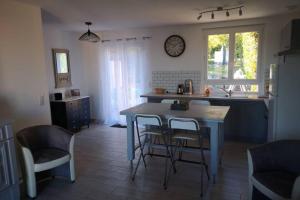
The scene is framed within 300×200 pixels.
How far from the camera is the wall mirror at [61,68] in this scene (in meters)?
5.17

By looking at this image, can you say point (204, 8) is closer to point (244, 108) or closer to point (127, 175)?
point (244, 108)

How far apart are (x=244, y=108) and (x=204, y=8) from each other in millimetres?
1992

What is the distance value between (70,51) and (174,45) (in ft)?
8.48

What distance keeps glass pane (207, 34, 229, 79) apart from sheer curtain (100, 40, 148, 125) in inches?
58.7

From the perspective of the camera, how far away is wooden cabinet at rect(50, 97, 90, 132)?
4904 millimetres

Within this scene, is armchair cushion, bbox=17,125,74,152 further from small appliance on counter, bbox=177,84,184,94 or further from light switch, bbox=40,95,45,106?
small appliance on counter, bbox=177,84,184,94

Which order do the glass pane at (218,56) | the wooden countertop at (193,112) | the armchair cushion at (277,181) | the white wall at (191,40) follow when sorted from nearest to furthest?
the armchair cushion at (277,181)
the wooden countertop at (193,112)
the white wall at (191,40)
the glass pane at (218,56)

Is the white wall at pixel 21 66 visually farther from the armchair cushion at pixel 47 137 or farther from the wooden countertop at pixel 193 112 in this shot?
the wooden countertop at pixel 193 112

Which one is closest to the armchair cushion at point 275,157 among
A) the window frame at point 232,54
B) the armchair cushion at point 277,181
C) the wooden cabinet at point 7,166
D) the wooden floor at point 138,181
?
the armchair cushion at point 277,181

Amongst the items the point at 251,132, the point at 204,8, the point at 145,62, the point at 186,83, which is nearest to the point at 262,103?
the point at 251,132

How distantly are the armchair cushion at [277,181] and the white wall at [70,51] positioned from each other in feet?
14.9

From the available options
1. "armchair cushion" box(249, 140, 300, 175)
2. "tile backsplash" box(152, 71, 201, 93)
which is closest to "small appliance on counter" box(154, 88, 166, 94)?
"tile backsplash" box(152, 71, 201, 93)

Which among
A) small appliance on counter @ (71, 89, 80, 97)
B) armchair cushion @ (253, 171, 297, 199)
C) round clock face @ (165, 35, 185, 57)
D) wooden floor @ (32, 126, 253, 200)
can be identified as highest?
round clock face @ (165, 35, 185, 57)

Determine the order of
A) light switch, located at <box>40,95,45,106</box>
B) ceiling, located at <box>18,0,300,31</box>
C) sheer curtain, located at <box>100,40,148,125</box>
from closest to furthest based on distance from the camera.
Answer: ceiling, located at <box>18,0,300,31</box> < light switch, located at <box>40,95,45,106</box> < sheer curtain, located at <box>100,40,148,125</box>
